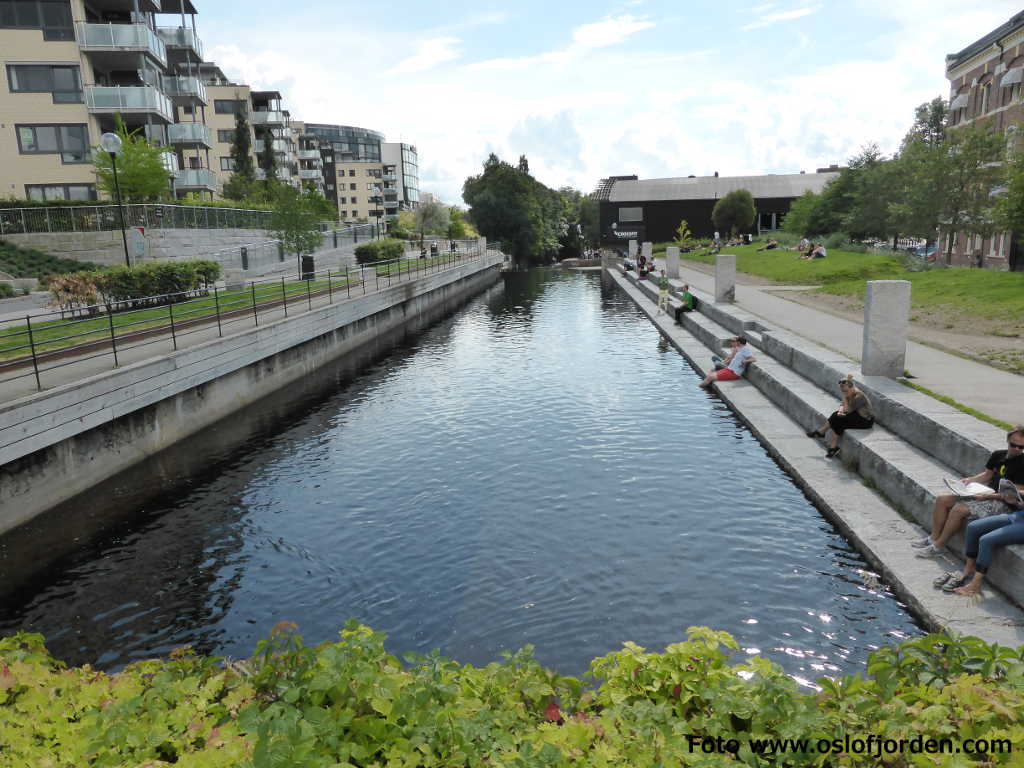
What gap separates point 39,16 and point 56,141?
5.77 metres

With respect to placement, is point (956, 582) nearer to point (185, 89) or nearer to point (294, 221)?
point (294, 221)

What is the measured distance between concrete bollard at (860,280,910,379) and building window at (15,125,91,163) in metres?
38.4

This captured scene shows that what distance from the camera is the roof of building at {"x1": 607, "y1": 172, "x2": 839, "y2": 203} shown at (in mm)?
92438

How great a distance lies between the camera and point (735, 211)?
7306 centimetres

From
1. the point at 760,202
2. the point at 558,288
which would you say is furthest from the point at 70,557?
the point at 760,202

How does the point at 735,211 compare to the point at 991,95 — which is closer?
the point at 991,95

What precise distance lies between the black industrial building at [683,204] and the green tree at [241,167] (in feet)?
149

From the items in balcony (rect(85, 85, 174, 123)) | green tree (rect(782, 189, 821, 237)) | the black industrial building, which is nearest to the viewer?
balcony (rect(85, 85, 174, 123))

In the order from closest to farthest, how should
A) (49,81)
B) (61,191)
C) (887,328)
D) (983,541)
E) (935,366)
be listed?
(983,541), (887,328), (935,366), (49,81), (61,191)

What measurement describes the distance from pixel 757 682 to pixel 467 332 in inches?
1116

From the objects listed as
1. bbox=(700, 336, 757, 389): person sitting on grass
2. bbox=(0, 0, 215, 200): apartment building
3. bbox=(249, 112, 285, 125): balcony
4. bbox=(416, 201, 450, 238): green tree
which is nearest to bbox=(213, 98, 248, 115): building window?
bbox=(249, 112, 285, 125): balcony

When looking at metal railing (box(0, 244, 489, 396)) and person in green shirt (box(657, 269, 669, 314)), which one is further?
person in green shirt (box(657, 269, 669, 314))

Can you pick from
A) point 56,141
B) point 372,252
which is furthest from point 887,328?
point 372,252

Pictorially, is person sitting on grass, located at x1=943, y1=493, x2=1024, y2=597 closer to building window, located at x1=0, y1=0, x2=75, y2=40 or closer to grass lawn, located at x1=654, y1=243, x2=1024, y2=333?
grass lawn, located at x1=654, y1=243, x2=1024, y2=333
